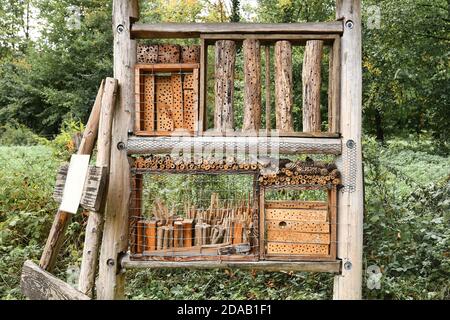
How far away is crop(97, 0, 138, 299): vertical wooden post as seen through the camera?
442 centimetres

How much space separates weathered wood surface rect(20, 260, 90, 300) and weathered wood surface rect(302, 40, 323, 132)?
2.41m

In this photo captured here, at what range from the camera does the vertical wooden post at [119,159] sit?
14.5ft

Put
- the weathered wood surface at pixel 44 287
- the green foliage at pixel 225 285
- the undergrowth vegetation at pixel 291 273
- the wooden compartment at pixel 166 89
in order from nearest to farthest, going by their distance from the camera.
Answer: the weathered wood surface at pixel 44 287 < the wooden compartment at pixel 166 89 < the undergrowth vegetation at pixel 291 273 < the green foliage at pixel 225 285

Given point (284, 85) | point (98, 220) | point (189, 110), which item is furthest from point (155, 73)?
point (98, 220)

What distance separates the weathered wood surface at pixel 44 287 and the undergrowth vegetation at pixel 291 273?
1161 mm

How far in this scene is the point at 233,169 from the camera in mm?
4328

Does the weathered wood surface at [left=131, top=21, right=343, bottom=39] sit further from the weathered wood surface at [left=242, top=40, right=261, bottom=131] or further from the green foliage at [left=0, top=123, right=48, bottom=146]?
the green foliage at [left=0, top=123, right=48, bottom=146]

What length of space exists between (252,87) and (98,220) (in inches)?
69.9

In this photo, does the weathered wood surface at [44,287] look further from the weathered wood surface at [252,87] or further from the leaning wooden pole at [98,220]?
the weathered wood surface at [252,87]

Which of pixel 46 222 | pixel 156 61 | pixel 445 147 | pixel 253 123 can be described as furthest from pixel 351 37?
pixel 445 147

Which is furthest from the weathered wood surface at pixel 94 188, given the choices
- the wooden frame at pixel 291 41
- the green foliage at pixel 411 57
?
the green foliage at pixel 411 57

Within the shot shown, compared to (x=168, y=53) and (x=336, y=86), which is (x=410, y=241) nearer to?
(x=336, y=86)

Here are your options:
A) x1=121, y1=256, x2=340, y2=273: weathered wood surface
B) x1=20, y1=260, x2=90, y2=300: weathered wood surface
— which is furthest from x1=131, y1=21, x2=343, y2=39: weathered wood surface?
x1=20, y1=260, x2=90, y2=300: weathered wood surface
